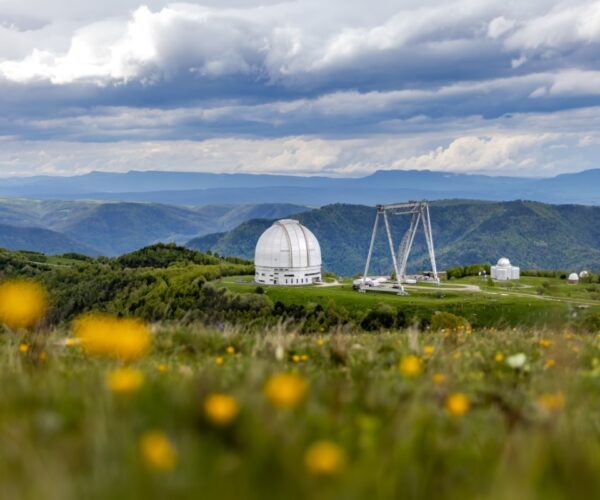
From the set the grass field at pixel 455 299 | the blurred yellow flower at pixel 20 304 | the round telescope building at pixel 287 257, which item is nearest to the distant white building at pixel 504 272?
the grass field at pixel 455 299

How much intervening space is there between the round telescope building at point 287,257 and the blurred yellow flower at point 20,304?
116 m

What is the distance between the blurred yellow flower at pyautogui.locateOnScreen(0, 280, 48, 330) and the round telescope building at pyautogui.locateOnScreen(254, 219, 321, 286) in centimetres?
11639

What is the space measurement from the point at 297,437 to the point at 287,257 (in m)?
124

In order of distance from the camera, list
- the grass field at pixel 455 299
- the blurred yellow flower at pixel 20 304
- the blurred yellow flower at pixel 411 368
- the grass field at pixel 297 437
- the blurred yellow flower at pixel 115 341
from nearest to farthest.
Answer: the grass field at pixel 297 437, the blurred yellow flower at pixel 411 368, the blurred yellow flower at pixel 115 341, the blurred yellow flower at pixel 20 304, the grass field at pixel 455 299

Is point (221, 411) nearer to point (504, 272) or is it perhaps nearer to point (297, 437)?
point (297, 437)

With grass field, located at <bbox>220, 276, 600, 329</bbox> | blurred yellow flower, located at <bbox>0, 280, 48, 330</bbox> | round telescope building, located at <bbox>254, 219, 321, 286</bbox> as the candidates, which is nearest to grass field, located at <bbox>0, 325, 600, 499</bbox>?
blurred yellow flower, located at <bbox>0, 280, 48, 330</bbox>

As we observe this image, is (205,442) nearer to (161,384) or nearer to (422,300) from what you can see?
(161,384)

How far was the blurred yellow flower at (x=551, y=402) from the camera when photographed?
5664 millimetres

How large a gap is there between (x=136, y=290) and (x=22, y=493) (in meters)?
140

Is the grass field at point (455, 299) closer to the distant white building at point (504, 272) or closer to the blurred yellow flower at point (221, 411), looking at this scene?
the distant white building at point (504, 272)

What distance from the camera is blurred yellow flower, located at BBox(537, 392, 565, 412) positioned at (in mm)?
5664

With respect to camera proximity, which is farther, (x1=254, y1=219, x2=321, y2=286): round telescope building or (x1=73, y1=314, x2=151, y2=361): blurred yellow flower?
(x1=254, y1=219, x2=321, y2=286): round telescope building

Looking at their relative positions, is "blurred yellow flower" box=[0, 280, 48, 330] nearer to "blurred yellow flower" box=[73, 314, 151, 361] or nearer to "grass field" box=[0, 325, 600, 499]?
"blurred yellow flower" box=[73, 314, 151, 361]

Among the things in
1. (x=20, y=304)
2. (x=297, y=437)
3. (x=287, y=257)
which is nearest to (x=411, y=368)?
(x=297, y=437)
